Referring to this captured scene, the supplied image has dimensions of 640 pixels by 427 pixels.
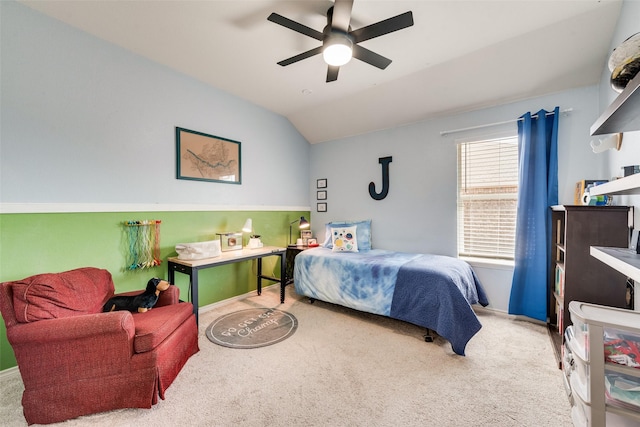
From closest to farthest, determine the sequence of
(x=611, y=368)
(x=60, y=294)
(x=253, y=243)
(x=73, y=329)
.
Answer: (x=611, y=368) < (x=73, y=329) < (x=60, y=294) < (x=253, y=243)

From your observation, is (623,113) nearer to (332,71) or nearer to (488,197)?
(332,71)

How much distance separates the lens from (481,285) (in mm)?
2977

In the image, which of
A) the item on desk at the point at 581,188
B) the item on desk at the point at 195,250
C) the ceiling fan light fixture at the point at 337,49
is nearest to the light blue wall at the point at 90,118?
the item on desk at the point at 195,250

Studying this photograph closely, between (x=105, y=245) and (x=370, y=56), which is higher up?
(x=370, y=56)

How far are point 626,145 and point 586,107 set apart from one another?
3.60 ft

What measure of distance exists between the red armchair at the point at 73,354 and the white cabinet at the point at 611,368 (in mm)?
2196

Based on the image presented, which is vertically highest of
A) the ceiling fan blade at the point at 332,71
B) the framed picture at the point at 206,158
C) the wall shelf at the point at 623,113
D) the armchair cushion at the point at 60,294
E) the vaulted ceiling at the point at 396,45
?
the vaulted ceiling at the point at 396,45

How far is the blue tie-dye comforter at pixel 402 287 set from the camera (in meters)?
2.19

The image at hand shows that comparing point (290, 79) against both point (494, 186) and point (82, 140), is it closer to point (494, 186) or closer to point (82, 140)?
point (82, 140)

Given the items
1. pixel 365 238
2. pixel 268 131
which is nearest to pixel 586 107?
pixel 365 238

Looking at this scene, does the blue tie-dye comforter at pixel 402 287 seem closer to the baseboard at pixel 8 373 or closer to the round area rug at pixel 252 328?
the round area rug at pixel 252 328

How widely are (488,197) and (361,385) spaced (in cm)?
249

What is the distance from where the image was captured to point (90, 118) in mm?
2271

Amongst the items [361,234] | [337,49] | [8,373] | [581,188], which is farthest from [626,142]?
[8,373]
